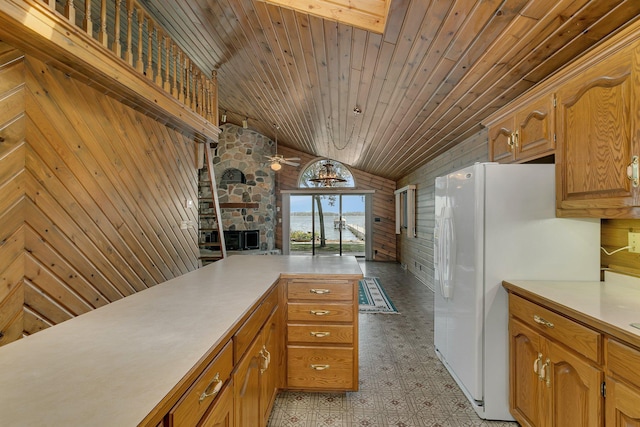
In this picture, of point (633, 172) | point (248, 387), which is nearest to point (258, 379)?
point (248, 387)

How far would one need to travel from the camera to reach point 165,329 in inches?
44.9

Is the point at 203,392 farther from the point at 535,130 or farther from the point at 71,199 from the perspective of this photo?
the point at 535,130

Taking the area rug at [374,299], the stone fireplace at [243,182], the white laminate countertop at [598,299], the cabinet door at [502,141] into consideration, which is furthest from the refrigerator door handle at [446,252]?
the stone fireplace at [243,182]

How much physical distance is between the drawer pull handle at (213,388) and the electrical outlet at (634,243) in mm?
2316

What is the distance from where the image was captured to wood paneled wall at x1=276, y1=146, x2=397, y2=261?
8656mm

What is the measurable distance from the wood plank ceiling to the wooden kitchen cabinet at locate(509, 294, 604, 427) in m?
1.45

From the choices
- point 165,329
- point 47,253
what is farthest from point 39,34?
point 165,329

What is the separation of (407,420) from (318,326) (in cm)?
83

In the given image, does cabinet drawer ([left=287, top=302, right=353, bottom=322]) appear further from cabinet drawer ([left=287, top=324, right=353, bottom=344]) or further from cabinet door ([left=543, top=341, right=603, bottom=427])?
cabinet door ([left=543, top=341, right=603, bottom=427])

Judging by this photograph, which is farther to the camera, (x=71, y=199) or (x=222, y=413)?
(x=71, y=199)

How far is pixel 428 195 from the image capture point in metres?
5.60

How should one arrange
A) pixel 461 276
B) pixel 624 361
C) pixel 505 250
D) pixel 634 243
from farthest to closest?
pixel 461 276 < pixel 505 250 < pixel 634 243 < pixel 624 361

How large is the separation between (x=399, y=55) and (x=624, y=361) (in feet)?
6.86

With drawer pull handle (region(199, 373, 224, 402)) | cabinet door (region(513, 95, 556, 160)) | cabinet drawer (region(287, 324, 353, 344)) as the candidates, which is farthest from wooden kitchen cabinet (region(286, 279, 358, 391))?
cabinet door (region(513, 95, 556, 160))
